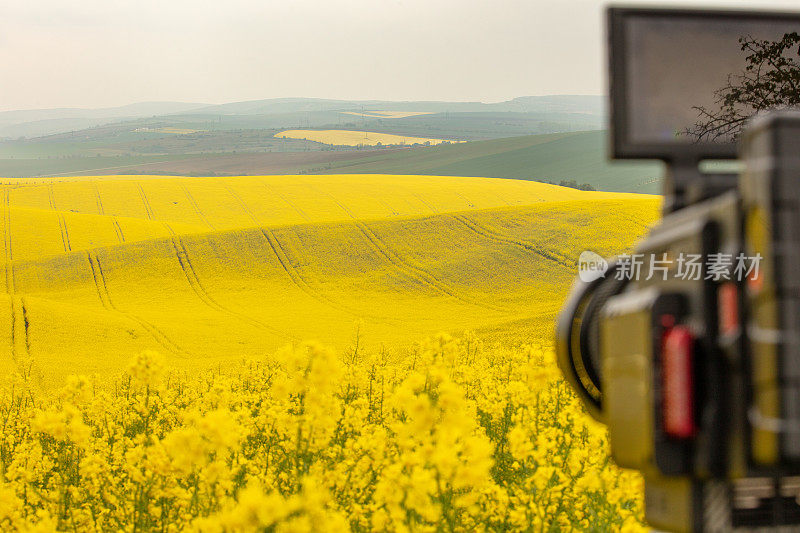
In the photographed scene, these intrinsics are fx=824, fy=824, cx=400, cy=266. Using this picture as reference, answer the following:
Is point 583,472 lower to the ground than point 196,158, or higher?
lower

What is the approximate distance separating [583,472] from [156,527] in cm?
167

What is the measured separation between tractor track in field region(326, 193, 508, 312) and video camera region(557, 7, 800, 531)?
2237cm

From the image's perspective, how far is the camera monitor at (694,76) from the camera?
4.87ft

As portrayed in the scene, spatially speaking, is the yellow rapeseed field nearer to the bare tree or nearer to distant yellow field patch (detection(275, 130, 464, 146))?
the bare tree

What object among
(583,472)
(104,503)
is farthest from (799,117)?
(104,503)

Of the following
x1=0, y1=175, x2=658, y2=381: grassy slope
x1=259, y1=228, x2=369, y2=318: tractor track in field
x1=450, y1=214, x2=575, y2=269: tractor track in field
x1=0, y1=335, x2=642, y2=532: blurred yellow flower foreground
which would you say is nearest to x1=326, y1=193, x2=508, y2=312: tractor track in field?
x1=0, y1=175, x2=658, y2=381: grassy slope

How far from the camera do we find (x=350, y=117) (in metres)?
139

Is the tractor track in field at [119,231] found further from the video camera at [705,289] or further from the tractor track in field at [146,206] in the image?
the video camera at [705,289]

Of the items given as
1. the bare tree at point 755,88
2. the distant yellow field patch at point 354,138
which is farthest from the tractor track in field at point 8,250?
the distant yellow field patch at point 354,138

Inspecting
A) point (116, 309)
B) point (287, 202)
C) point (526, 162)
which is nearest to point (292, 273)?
point (116, 309)

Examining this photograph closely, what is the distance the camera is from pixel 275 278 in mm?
→ 27422

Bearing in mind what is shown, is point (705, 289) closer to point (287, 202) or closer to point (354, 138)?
point (287, 202)

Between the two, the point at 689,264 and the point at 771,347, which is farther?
the point at 689,264

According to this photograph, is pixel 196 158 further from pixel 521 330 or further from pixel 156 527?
pixel 156 527
